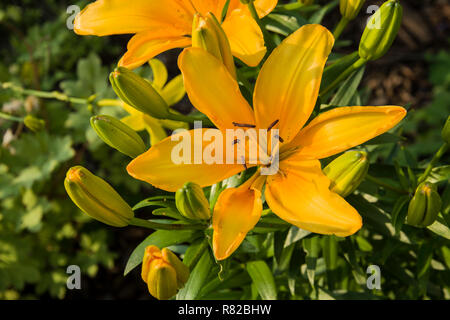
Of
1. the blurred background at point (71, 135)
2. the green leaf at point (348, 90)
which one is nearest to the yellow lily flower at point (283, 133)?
the green leaf at point (348, 90)

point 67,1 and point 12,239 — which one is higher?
point 67,1

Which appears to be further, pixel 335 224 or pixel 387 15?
pixel 387 15

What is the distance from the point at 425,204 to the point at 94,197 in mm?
658

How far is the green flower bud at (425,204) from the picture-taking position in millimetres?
958

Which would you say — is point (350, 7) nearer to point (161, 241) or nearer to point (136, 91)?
point (136, 91)

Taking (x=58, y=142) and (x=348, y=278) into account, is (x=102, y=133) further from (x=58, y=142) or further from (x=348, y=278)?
(x=58, y=142)

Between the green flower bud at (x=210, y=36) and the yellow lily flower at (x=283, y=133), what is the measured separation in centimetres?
2

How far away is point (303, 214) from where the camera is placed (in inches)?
33.9

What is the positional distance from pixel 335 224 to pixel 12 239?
1.70 metres

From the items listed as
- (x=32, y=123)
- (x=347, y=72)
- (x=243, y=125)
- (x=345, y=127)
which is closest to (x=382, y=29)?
(x=347, y=72)

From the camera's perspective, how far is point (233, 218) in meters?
0.87

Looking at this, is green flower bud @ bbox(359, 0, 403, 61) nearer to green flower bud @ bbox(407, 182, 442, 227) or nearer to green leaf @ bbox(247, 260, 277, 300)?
green flower bud @ bbox(407, 182, 442, 227)
